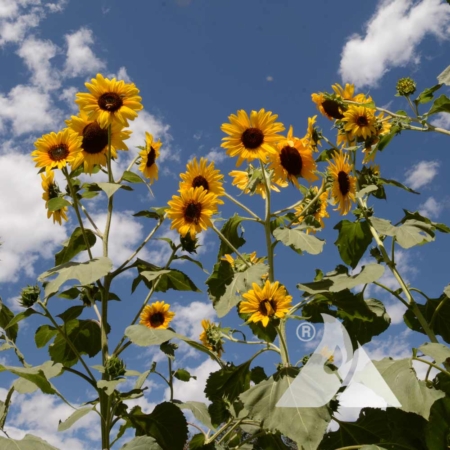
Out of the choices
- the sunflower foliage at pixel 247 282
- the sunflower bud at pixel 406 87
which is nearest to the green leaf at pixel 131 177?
the sunflower foliage at pixel 247 282

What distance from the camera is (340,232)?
8.04 feet

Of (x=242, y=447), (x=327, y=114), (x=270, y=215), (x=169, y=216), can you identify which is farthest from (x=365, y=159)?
(x=242, y=447)

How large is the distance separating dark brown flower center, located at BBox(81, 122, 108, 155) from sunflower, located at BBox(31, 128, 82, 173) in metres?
0.05

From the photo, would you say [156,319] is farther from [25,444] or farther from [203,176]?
[25,444]

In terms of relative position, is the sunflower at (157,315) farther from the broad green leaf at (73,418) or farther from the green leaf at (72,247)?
the broad green leaf at (73,418)

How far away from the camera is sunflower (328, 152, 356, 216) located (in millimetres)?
2418

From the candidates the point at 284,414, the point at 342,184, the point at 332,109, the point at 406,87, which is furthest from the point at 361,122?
the point at 284,414

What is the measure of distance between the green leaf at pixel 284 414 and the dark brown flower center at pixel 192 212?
2.21ft

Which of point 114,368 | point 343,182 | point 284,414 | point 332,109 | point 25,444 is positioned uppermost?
point 332,109

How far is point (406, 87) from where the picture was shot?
2.86m

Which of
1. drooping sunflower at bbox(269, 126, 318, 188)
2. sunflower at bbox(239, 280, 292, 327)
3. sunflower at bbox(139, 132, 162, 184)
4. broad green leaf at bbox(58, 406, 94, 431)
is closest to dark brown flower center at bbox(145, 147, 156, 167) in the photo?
sunflower at bbox(139, 132, 162, 184)

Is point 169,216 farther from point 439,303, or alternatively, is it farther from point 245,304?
point 439,303

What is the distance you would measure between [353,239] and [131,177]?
3.23 ft

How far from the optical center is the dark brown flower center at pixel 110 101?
2.31 m
